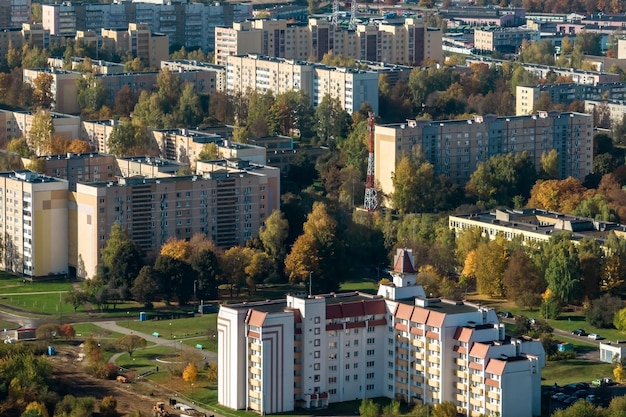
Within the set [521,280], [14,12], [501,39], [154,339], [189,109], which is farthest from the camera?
[501,39]

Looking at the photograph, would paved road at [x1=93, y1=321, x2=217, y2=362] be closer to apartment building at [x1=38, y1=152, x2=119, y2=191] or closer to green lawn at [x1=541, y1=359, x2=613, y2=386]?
green lawn at [x1=541, y1=359, x2=613, y2=386]

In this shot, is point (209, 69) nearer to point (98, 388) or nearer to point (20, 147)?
point (20, 147)

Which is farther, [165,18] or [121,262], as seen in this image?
[165,18]

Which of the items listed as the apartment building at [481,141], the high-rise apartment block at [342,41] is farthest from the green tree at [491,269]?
the high-rise apartment block at [342,41]

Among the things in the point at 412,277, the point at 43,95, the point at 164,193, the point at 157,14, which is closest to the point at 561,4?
the point at 157,14

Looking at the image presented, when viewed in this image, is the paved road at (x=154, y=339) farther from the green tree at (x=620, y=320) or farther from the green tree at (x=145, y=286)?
the green tree at (x=620, y=320)

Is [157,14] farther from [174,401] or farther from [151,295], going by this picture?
[174,401]

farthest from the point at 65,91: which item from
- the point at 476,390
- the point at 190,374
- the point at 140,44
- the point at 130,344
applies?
the point at 476,390
